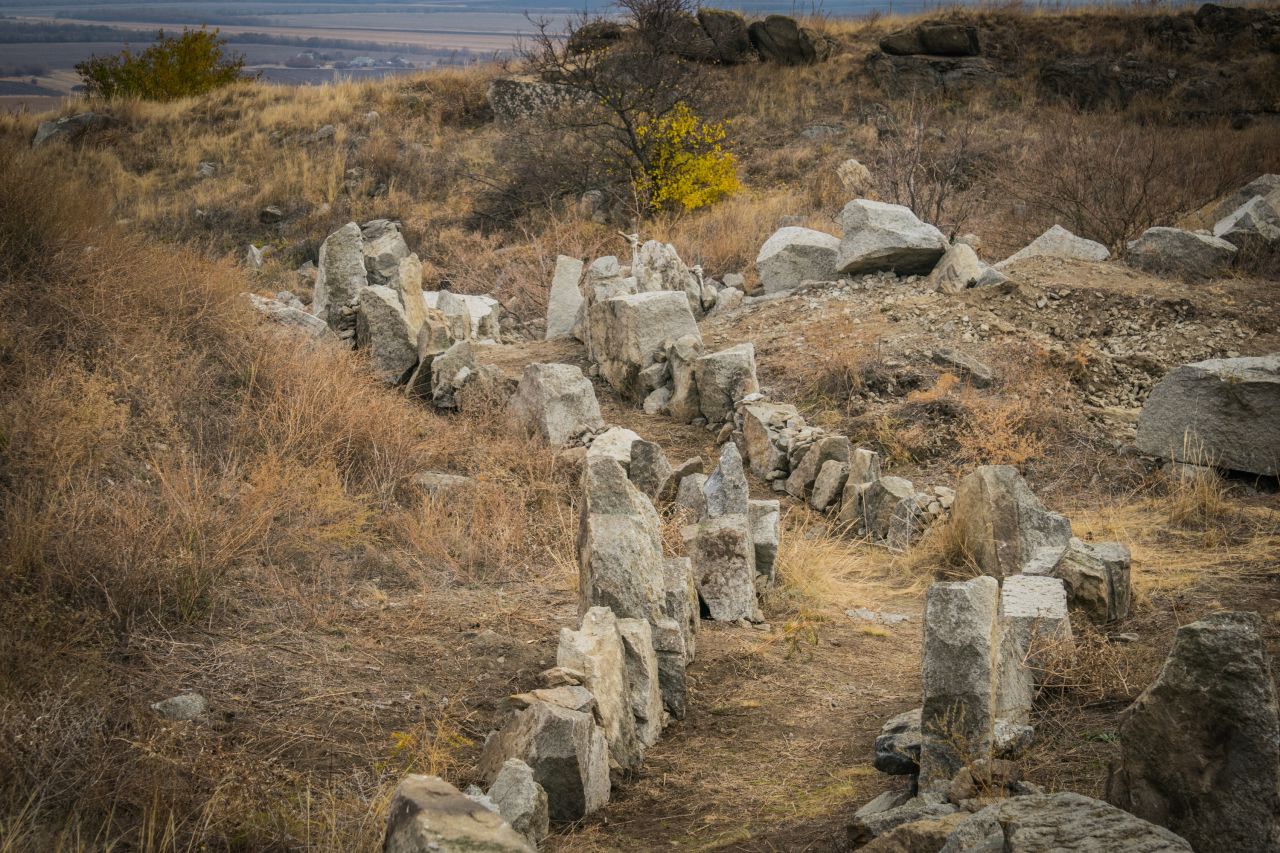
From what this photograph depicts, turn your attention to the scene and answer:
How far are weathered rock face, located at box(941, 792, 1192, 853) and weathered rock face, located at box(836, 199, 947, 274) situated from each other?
867 cm

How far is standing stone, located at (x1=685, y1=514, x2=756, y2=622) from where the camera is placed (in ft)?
16.9

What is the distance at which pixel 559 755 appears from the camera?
3.24 meters

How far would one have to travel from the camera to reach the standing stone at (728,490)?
19.1 feet

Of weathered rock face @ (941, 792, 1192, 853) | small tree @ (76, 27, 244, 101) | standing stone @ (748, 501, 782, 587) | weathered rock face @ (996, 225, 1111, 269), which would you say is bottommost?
standing stone @ (748, 501, 782, 587)

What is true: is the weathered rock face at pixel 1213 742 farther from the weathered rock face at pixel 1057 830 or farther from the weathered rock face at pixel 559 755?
the weathered rock face at pixel 559 755

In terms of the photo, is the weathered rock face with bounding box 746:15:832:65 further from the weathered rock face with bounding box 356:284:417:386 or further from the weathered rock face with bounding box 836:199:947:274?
the weathered rock face with bounding box 356:284:417:386

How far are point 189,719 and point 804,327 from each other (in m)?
7.42

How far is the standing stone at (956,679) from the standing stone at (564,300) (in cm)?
801

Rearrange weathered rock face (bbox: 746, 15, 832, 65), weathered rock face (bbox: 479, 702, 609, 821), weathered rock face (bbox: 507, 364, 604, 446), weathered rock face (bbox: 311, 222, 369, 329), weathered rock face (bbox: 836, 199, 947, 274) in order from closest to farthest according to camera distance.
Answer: weathered rock face (bbox: 479, 702, 609, 821)
weathered rock face (bbox: 507, 364, 604, 446)
weathered rock face (bbox: 311, 222, 369, 329)
weathered rock face (bbox: 836, 199, 947, 274)
weathered rock face (bbox: 746, 15, 832, 65)

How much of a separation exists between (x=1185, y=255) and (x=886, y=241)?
325 cm

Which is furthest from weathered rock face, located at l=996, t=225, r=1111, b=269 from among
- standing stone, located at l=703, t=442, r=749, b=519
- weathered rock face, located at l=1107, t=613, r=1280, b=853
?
weathered rock face, located at l=1107, t=613, r=1280, b=853

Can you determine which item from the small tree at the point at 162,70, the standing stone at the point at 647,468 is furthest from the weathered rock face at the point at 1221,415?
the small tree at the point at 162,70

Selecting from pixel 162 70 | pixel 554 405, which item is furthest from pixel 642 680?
pixel 162 70

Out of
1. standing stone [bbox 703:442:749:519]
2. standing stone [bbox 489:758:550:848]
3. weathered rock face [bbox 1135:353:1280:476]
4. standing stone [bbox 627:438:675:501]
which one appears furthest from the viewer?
weathered rock face [bbox 1135:353:1280:476]
